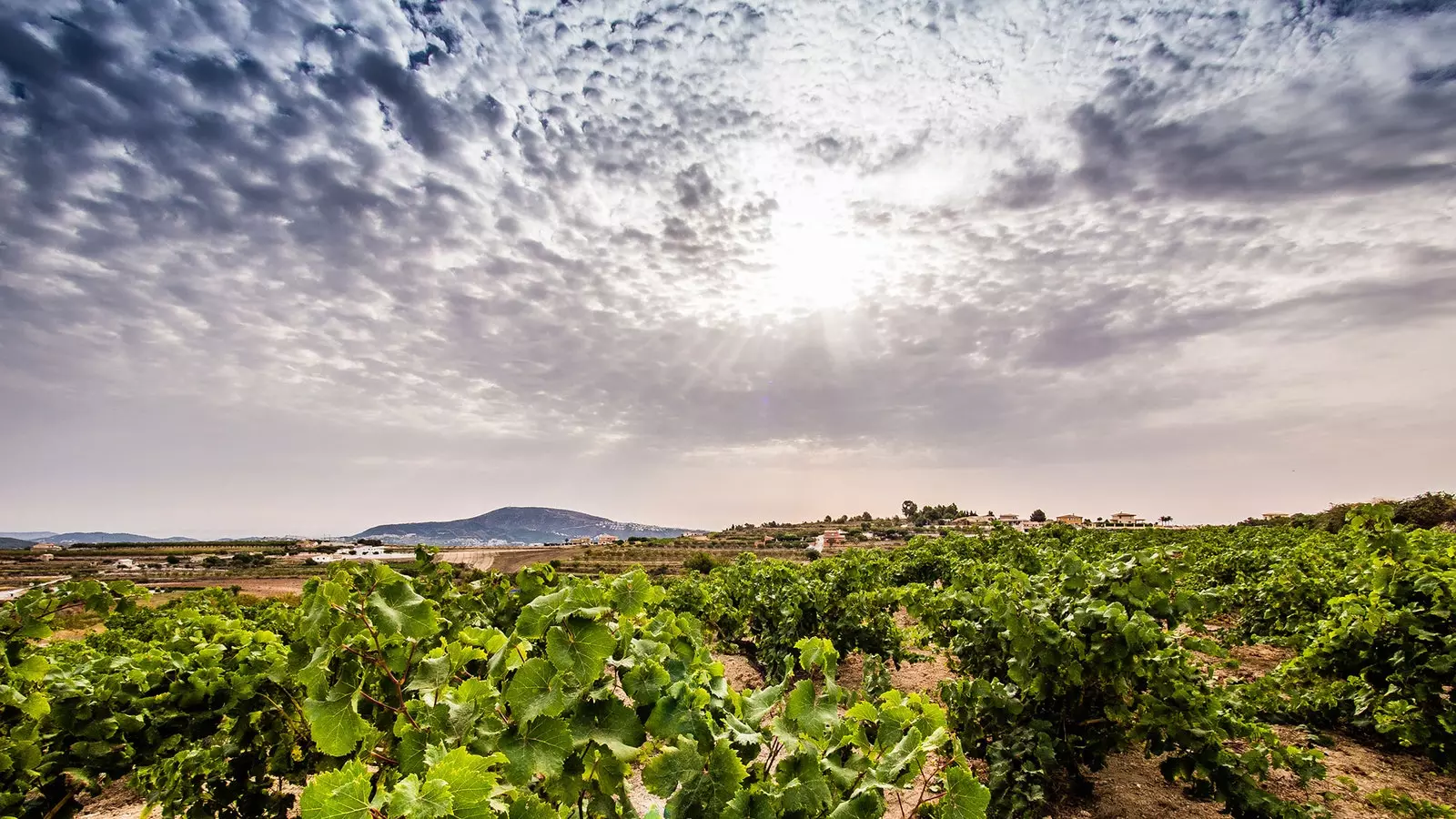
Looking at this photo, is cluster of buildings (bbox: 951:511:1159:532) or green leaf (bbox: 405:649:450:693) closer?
green leaf (bbox: 405:649:450:693)

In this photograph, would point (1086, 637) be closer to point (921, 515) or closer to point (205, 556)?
point (921, 515)

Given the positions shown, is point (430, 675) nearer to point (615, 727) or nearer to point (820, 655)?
point (615, 727)

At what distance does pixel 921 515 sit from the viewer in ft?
431

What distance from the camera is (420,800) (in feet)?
4.77

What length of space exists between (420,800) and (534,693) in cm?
54

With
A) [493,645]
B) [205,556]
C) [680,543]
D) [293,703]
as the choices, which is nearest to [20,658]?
[293,703]

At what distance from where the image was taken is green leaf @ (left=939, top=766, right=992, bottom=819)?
211cm

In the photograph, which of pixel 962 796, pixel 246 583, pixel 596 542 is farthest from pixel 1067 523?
pixel 596 542

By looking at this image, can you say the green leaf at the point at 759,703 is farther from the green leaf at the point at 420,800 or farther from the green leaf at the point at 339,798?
the green leaf at the point at 339,798

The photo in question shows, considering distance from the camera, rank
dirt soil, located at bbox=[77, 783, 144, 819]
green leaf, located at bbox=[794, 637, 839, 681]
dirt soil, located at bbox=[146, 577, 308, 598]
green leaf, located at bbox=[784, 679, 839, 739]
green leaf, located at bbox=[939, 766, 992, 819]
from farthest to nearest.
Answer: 1. dirt soil, located at bbox=[146, 577, 308, 598]
2. dirt soil, located at bbox=[77, 783, 144, 819]
3. green leaf, located at bbox=[794, 637, 839, 681]
4. green leaf, located at bbox=[784, 679, 839, 739]
5. green leaf, located at bbox=[939, 766, 992, 819]

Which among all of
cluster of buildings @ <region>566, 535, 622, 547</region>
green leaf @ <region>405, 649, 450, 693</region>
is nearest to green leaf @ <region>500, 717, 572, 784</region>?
green leaf @ <region>405, 649, 450, 693</region>

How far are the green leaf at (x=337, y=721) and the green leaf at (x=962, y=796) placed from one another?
7.41ft

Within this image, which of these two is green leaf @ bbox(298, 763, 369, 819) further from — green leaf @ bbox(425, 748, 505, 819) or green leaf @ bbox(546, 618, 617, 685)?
green leaf @ bbox(546, 618, 617, 685)

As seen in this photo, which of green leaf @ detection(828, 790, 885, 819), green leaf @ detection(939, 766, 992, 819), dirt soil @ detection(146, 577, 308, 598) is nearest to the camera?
green leaf @ detection(828, 790, 885, 819)
